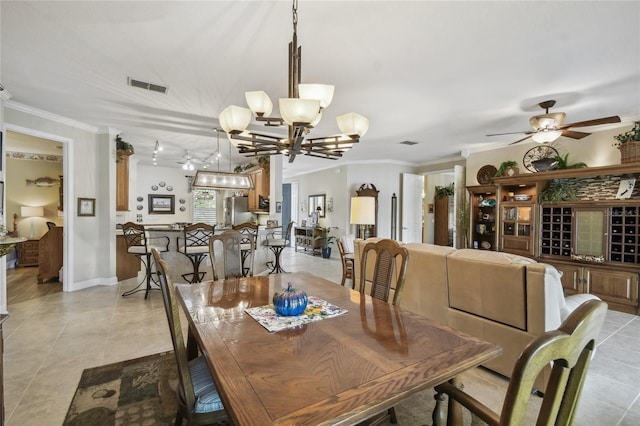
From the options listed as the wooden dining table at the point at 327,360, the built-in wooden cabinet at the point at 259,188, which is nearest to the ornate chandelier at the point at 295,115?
the wooden dining table at the point at 327,360

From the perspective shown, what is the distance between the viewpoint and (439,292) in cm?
271

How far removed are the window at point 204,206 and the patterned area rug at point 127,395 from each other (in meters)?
7.69

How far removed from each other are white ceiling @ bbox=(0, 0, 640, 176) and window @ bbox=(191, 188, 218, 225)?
550cm

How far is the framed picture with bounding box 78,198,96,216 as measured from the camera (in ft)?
15.3

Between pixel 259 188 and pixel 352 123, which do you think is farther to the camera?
pixel 259 188

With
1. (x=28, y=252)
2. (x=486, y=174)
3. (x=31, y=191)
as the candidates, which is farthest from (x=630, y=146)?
(x=31, y=191)

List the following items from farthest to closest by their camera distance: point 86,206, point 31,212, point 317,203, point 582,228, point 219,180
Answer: point 317,203 < point 31,212 < point 219,180 < point 86,206 < point 582,228

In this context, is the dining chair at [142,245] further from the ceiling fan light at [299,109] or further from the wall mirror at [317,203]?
the wall mirror at [317,203]

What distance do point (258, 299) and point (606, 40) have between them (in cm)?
328

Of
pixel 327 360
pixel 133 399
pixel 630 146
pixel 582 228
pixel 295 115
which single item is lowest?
pixel 133 399

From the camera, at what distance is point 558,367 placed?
65 centimetres

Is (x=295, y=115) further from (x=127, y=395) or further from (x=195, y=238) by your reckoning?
(x=195, y=238)

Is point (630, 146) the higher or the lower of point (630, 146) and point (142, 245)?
the higher

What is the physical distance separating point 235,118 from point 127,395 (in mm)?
2178
